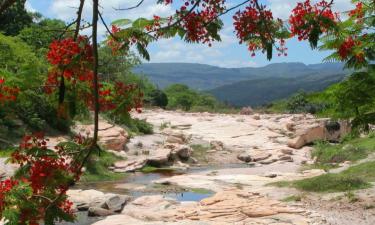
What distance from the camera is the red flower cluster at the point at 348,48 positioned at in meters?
10.1

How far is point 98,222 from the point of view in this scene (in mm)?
12883

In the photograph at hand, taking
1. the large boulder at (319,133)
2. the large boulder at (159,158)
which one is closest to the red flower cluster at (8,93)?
the large boulder at (159,158)

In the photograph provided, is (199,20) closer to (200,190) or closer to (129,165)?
(200,190)

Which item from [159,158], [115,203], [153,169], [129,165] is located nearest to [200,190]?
[115,203]

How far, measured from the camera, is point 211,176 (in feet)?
68.7

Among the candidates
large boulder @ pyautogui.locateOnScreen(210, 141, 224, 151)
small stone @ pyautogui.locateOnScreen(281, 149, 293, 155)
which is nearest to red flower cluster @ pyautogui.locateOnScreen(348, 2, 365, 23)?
small stone @ pyautogui.locateOnScreen(281, 149, 293, 155)

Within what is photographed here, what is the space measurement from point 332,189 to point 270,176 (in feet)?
20.0

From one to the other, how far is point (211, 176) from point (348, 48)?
37.4 feet

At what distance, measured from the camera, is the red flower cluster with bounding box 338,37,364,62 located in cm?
1010

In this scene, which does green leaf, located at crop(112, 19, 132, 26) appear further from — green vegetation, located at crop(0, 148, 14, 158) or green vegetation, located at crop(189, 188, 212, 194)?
green vegetation, located at crop(189, 188, 212, 194)

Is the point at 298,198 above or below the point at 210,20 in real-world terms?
below

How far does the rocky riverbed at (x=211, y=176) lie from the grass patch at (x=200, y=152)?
83mm

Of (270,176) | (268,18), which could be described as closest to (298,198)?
(270,176)

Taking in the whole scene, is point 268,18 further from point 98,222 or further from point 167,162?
point 167,162
